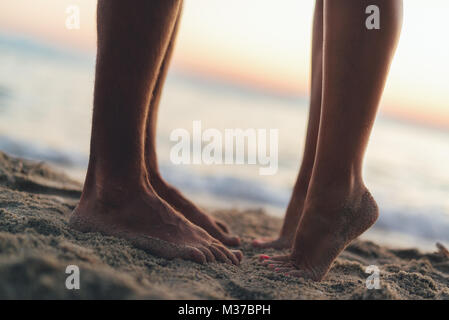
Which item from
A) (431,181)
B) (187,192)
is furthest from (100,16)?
(431,181)

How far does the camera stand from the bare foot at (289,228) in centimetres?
178

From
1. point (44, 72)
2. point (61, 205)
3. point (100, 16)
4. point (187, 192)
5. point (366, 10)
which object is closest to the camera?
point (366, 10)

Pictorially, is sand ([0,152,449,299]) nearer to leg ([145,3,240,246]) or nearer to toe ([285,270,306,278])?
toe ([285,270,306,278])

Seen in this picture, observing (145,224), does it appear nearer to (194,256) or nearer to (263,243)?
(194,256)

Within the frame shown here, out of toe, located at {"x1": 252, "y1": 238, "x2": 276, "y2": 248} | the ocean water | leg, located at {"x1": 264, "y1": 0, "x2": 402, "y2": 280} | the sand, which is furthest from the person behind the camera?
the ocean water

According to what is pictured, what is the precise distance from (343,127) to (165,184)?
85 cm

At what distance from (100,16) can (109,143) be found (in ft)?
1.34

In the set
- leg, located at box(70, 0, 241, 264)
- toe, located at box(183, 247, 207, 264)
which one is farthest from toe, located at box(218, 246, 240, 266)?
toe, located at box(183, 247, 207, 264)

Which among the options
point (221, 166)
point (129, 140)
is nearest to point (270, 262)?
point (129, 140)

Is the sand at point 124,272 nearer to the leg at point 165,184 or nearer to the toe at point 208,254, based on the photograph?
the toe at point 208,254

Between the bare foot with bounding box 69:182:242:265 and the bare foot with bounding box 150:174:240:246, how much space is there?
0.34 m

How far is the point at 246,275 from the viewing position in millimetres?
1250

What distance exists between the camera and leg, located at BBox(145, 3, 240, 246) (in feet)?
5.68
